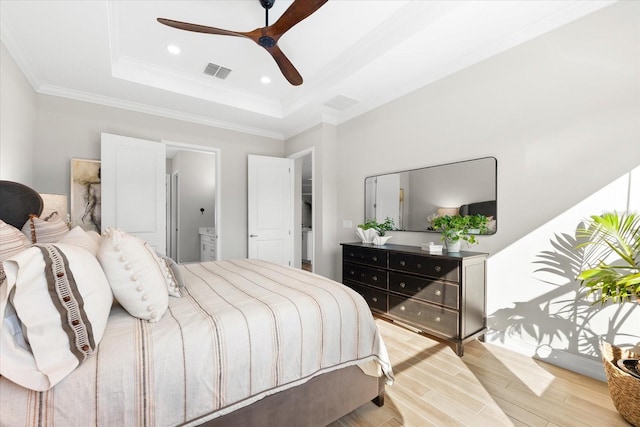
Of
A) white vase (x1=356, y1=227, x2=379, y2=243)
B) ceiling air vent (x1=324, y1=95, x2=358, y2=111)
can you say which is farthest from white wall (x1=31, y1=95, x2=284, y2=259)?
white vase (x1=356, y1=227, x2=379, y2=243)

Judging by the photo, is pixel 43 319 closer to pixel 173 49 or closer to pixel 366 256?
pixel 366 256

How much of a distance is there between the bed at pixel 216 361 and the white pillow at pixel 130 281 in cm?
2

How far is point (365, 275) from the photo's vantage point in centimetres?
316

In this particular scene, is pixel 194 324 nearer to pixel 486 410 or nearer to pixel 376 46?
pixel 486 410

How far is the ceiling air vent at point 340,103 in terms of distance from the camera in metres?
3.54

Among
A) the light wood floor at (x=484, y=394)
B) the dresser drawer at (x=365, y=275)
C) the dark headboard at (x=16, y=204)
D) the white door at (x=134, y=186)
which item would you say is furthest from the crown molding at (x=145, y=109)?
the light wood floor at (x=484, y=394)

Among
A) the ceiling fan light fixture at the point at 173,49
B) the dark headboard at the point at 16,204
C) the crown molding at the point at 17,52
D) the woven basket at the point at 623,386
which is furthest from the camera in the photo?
the ceiling fan light fixture at the point at 173,49

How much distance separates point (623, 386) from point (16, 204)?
3889mm

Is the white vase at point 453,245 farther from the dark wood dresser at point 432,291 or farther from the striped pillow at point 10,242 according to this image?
the striped pillow at point 10,242

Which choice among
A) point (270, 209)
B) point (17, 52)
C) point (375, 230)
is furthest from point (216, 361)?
point (270, 209)

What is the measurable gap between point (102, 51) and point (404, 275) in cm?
350

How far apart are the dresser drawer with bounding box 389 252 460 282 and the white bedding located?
3.49 ft

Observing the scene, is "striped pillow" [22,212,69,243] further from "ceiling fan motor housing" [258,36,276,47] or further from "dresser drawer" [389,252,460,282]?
"dresser drawer" [389,252,460,282]

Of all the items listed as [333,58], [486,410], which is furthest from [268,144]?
[486,410]
